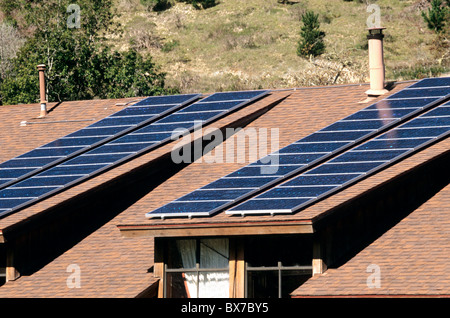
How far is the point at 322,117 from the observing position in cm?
2428

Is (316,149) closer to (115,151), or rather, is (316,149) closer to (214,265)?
(214,265)

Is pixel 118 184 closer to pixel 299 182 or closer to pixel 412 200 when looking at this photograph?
pixel 299 182

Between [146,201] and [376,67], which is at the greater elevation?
[376,67]

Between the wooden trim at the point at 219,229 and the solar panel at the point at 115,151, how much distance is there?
3.27 meters

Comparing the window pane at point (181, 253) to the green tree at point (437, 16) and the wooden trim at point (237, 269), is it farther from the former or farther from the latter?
the green tree at point (437, 16)

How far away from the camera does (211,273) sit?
19.5m

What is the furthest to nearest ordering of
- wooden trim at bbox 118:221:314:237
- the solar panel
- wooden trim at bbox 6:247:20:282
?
1. the solar panel
2. wooden trim at bbox 6:247:20:282
3. wooden trim at bbox 118:221:314:237

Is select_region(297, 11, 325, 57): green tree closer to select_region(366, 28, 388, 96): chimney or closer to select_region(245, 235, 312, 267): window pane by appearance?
select_region(366, 28, 388, 96): chimney

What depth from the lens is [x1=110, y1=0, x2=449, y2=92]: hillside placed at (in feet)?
207

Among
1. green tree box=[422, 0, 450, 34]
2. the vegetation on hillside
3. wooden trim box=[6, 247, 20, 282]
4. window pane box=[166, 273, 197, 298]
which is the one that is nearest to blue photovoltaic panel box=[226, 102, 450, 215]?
window pane box=[166, 273, 197, 298]

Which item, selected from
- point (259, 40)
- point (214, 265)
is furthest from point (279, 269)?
point (259, 40)

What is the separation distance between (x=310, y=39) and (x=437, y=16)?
10.2 metres

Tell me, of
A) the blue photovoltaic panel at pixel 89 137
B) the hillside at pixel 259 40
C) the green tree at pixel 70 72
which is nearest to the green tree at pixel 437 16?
the hillside at pixel 259 40
